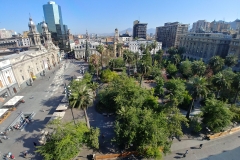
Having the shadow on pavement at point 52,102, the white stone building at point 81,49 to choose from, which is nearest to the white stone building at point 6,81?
the shadow on pavement at point 52,102

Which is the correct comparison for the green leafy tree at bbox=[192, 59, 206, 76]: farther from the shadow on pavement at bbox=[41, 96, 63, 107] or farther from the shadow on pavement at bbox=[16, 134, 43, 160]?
the shadow on pavement at bbox=[16, 134, 43, 160]

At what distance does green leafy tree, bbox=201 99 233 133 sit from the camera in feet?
77.3

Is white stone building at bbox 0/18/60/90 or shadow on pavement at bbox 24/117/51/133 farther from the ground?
white stone building at bbox 0/18/60/90

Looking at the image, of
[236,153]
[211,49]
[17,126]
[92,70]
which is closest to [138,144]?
[236,153]

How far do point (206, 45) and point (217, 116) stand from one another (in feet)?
233

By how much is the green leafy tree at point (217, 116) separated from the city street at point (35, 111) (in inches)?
1053

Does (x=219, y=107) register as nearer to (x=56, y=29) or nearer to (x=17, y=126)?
(x=17, y=126)

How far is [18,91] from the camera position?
4394 cm

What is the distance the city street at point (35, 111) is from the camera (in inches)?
910

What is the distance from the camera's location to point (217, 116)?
78.1ft

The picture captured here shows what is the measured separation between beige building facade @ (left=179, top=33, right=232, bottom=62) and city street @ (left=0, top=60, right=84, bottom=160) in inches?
3139

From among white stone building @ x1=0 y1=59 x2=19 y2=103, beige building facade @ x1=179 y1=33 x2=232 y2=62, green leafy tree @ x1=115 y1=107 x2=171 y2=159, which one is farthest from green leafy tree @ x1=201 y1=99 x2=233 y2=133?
beige building facade @ x1=179 y1=33 x2=232 y2=62

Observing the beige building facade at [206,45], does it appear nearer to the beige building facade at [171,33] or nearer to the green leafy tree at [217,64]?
the beige building facade at [171,33]

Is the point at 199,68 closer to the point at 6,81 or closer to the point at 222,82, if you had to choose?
the point at 222,82
